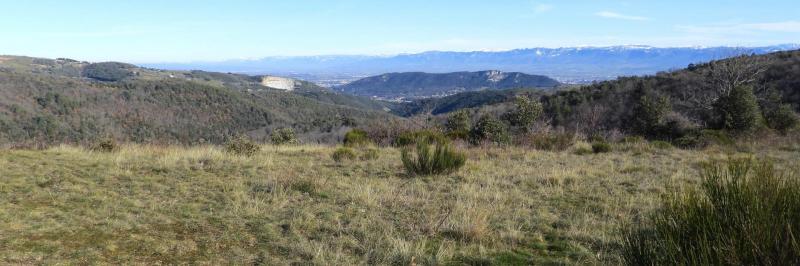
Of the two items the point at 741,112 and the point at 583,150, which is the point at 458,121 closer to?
the point at 583,150

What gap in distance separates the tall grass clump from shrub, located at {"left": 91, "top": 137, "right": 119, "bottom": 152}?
11288mm

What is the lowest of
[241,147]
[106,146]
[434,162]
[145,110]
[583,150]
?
[145,110]

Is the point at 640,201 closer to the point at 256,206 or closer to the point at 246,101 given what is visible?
the point at 256,206

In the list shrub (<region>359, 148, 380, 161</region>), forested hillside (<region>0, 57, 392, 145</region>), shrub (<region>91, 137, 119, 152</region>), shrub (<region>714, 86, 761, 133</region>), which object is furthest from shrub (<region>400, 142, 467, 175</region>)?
forested hillside (<region>0, 57, 392, 145</region>)

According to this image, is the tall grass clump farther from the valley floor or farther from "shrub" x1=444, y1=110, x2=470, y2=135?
"shrub" x1=444, y1=110, x2=470, y2=135

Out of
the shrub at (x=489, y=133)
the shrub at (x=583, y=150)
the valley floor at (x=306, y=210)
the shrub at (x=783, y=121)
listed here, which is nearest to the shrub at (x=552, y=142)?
the shrub at (x=583, y=150)

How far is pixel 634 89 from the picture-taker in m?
40.9

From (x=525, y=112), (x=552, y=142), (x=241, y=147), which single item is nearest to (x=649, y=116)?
(x=525, y=112)

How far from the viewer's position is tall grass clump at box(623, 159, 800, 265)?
85.9 inches

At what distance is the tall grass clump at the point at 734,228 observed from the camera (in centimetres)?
218

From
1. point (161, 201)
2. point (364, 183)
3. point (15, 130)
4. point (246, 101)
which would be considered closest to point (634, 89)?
point (364, 183)

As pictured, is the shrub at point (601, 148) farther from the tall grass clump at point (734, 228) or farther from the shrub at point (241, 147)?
the tall grass clump at point (734, 228)

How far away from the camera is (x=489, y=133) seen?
1625cm

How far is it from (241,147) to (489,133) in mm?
8251
